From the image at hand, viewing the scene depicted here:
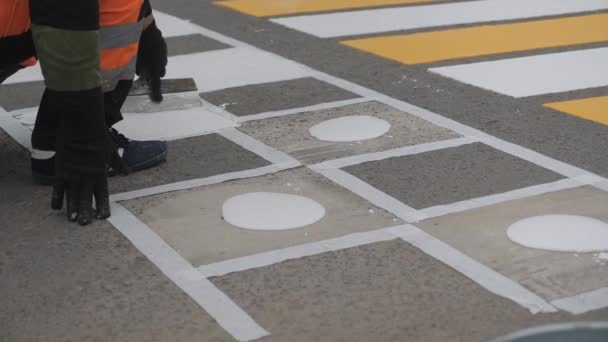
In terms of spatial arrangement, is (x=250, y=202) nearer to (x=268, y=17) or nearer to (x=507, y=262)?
(x=507, y=262)

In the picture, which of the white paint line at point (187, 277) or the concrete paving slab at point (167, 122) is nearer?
the white paint line at point (187, 277)

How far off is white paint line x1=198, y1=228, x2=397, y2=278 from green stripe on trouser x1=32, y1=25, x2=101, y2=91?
29.5 inches

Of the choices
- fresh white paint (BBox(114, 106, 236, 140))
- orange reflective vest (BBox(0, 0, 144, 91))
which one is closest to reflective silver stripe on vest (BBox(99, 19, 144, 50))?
orange reflective vest (BBox(0, 0, 144, 91))

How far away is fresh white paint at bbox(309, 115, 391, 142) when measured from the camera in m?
4.68

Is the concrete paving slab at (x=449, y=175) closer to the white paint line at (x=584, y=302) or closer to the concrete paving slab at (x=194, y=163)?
the concrete paving slab at (x=194, y=163)

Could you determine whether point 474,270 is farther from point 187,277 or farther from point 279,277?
point 187,277

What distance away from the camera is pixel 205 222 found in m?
3.77

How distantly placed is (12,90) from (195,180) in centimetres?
187

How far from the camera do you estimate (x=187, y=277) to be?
3.33 meters

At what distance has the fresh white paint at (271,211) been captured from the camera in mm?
3729

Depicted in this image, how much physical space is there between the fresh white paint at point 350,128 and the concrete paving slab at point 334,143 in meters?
0.03

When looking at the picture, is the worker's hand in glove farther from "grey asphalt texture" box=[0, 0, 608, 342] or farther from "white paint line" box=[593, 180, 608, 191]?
"white paint line" box=[593, 180, 608, 191]

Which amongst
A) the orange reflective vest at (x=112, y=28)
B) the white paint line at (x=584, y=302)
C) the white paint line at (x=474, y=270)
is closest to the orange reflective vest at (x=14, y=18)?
the orange reflective vest at (x=112, y=28)

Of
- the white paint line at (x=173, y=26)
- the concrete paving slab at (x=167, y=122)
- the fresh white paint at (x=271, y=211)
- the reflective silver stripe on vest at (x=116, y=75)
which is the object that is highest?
the reflective silver stripe on vest at (x=116, y=75)
